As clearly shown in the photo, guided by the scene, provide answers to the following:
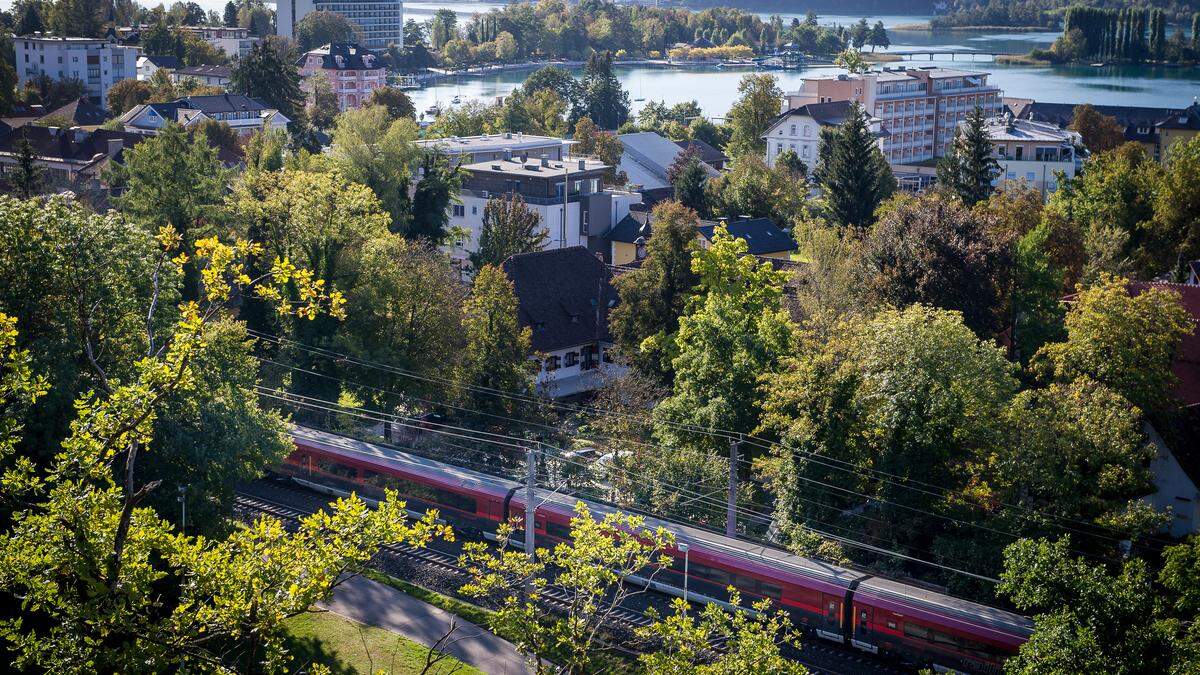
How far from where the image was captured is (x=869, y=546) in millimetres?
19328

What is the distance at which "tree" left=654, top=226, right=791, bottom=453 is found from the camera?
22.7m

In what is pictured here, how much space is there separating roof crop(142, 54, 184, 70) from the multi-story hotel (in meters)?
42.8

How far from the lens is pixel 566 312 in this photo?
103 ft

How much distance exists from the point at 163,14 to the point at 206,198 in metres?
83.4

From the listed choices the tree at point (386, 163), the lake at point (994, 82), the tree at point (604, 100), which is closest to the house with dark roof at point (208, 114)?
the tree at point (386, 163)

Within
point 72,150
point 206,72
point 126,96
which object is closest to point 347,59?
point 206,72

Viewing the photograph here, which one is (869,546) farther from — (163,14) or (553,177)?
(163,14)

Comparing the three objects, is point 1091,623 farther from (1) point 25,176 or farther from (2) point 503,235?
(1) point 25,176

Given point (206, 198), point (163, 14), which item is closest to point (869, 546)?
point (206, 198)

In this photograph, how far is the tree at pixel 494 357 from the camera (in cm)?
2439

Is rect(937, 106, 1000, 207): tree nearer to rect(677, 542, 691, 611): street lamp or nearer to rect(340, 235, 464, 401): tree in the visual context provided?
rect(340, 235, 464, 401): tree

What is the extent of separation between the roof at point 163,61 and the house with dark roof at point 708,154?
131 feet

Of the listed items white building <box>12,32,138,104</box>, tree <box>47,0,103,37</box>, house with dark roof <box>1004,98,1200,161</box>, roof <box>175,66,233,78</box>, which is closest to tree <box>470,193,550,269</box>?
house with dark roof <box>1004,98,1200,161</box>

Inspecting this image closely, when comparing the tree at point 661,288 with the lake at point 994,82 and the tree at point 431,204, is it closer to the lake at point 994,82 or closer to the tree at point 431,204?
the tree at point 431,204
